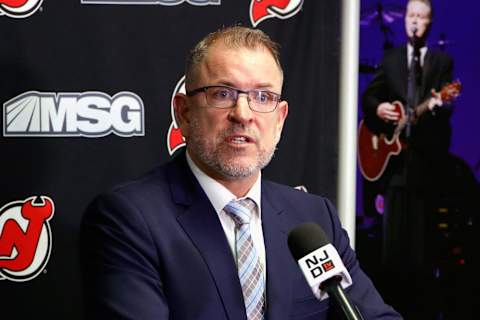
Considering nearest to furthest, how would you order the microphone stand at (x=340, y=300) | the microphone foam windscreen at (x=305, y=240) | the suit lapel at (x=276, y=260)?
1. the microphone stand at (x=340, y=300)
2. the microphone foam windscreen at (x=305, y=240)
3. the suit lapel at (x=276, y=260)

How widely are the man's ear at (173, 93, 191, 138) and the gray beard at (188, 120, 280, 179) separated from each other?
56 mm

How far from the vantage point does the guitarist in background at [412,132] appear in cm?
285

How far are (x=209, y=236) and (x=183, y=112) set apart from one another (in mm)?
370

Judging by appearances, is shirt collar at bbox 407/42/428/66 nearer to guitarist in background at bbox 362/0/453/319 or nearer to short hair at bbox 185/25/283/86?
guitarist in background at bbox 362/0/453/319

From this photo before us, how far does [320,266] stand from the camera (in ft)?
3.90

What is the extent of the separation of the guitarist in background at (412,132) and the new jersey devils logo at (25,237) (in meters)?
1.40

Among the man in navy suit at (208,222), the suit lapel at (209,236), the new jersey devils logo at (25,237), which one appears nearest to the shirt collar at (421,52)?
the man in navy suit at (208,222)

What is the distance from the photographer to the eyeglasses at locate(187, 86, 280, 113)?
1.70m

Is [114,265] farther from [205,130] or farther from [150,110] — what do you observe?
[150,110]

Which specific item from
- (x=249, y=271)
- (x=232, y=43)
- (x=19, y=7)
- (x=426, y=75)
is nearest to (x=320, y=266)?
(x=249, y=271)

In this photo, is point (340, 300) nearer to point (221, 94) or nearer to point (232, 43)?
point (221, 94)

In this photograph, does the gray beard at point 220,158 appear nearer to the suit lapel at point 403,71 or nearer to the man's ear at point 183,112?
the man's ear at point 183,112

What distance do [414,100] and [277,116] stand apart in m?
1.25

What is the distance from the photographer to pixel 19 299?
2357mm
